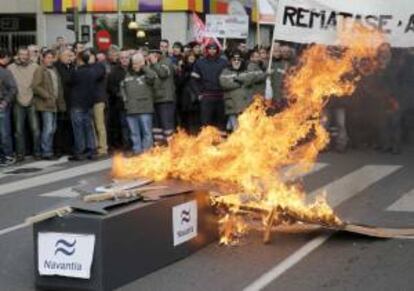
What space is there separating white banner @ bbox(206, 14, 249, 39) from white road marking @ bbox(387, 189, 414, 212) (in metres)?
10.4

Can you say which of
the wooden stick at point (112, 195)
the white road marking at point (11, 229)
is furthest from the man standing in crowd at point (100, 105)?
the wooden stick at point (112, 195)

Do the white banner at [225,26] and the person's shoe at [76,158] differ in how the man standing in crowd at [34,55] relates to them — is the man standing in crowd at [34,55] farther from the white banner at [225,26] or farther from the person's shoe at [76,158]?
the white banner at [225,26]

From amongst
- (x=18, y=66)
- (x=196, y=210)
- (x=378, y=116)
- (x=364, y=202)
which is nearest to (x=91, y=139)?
(x=18, y=66)

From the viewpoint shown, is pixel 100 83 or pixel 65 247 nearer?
pixel 65 247

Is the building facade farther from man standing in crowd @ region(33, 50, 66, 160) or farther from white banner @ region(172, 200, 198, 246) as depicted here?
white banner @ region(172, 200, 198, 246)

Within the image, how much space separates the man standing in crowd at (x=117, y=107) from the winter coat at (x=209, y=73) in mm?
1273

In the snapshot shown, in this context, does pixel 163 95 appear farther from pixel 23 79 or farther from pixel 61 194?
pixel 61 194

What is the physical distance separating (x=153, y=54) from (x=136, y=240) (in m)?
8.56

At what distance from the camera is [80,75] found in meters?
14.3

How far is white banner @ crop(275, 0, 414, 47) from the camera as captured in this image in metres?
10.8

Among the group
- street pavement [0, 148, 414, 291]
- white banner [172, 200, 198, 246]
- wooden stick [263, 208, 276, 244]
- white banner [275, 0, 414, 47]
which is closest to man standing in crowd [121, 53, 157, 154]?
white banner [275, 0, 414, 47]

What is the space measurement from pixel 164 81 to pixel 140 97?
544 mm

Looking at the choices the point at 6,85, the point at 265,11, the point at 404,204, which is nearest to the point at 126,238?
the point at 404,204

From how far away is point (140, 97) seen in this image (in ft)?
47.4
